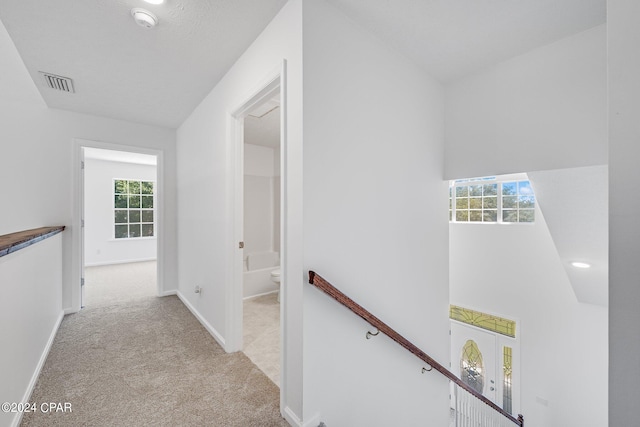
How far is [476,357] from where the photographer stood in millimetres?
4895

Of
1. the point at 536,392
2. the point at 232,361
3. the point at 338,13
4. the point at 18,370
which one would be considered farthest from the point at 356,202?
the point at 536,392

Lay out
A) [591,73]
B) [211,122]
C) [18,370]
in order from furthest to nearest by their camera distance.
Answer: [211,122] < [591,73] < [18,370]

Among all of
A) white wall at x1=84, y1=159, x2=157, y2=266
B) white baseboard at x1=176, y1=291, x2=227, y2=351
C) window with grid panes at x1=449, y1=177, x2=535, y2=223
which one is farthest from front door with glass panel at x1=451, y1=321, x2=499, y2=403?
white wall at x1=84, y1=159, x2=157, y2=266

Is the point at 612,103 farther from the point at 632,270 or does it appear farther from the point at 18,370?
the point at 18,370

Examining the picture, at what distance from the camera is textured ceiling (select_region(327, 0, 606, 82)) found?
158 centimetres

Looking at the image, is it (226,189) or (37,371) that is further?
(226,189)

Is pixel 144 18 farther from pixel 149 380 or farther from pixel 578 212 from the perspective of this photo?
pixel 578 212

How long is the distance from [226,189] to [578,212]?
3067mm

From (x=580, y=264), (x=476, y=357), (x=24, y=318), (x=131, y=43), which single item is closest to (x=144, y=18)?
(x=131, y=43)

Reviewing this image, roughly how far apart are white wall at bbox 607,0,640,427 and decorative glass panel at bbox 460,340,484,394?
16.2 ft

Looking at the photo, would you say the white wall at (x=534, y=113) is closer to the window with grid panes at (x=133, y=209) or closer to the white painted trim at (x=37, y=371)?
the white painted trim at (x=37, y=371)

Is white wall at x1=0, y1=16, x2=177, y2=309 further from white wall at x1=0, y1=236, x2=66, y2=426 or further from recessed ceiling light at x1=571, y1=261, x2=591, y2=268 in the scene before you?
recessed ceiling light at x1=571, y1=261, x2=591, y2=268

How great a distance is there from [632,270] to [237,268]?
7.44 ft

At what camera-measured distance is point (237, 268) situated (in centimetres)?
231
